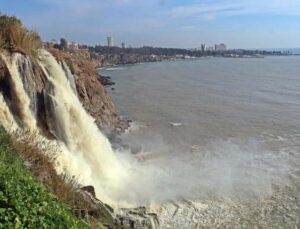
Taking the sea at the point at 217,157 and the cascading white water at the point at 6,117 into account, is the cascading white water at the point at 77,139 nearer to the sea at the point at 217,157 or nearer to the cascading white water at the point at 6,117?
the sea at the point at 217,157

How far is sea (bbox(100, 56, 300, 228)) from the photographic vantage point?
→ 16.5m

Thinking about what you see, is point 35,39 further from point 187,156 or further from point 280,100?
point 280,100

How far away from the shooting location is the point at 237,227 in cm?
1523

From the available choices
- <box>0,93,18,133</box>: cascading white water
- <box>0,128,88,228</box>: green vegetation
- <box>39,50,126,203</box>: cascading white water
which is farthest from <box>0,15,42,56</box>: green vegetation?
<box>0,128,88,228</box>: green vegetation

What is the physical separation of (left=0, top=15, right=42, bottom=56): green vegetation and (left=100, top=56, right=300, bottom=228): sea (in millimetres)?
7413

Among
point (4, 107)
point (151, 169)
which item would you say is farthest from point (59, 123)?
point (151, 169)

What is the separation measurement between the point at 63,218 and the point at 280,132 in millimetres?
25781

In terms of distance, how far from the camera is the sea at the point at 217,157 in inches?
648

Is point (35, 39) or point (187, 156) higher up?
point (35, 39)

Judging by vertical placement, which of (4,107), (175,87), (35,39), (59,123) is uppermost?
(35,39)

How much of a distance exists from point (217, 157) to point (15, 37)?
12893 millimetres

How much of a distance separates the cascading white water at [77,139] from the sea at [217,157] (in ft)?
4.65

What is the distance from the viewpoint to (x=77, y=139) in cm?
1814

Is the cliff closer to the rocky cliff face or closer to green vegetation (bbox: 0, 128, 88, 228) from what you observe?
the rocky cliff face
